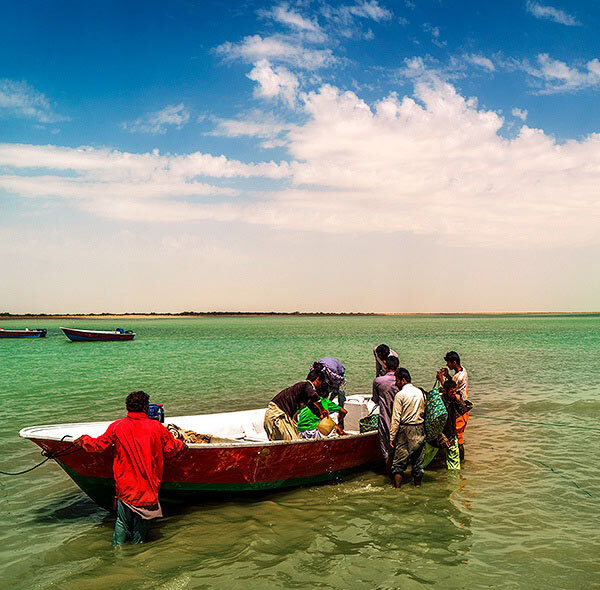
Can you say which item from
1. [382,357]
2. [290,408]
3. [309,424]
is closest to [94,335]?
[309,424]

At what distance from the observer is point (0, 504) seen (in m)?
8.25

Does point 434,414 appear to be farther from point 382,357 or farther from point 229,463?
point 229,463

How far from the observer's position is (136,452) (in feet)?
19.7

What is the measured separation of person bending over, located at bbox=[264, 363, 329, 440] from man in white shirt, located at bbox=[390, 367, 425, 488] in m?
1.17

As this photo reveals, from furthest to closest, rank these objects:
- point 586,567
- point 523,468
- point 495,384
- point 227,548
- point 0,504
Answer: point 495,384, point 523,468, point 0,504, point 227,548, point 586,567

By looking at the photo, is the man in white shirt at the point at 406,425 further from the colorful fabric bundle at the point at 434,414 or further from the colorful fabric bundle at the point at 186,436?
the colorful fabric bundle at the point at 186,436

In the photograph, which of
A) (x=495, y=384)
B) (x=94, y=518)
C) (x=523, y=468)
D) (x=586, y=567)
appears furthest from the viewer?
(x=495, y=384)

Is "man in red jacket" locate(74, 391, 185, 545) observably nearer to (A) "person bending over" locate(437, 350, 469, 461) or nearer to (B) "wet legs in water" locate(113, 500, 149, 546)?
(B) "wet legs in water" locate(113, 500, 149, 546)

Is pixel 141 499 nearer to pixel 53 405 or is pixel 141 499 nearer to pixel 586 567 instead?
pixel 586 567

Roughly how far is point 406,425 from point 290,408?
1802mm

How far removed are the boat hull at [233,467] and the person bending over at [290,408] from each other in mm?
341

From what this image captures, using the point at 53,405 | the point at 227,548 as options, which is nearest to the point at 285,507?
the point at 227,548

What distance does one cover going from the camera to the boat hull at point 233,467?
6.92 m

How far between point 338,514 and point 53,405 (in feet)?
41.9
